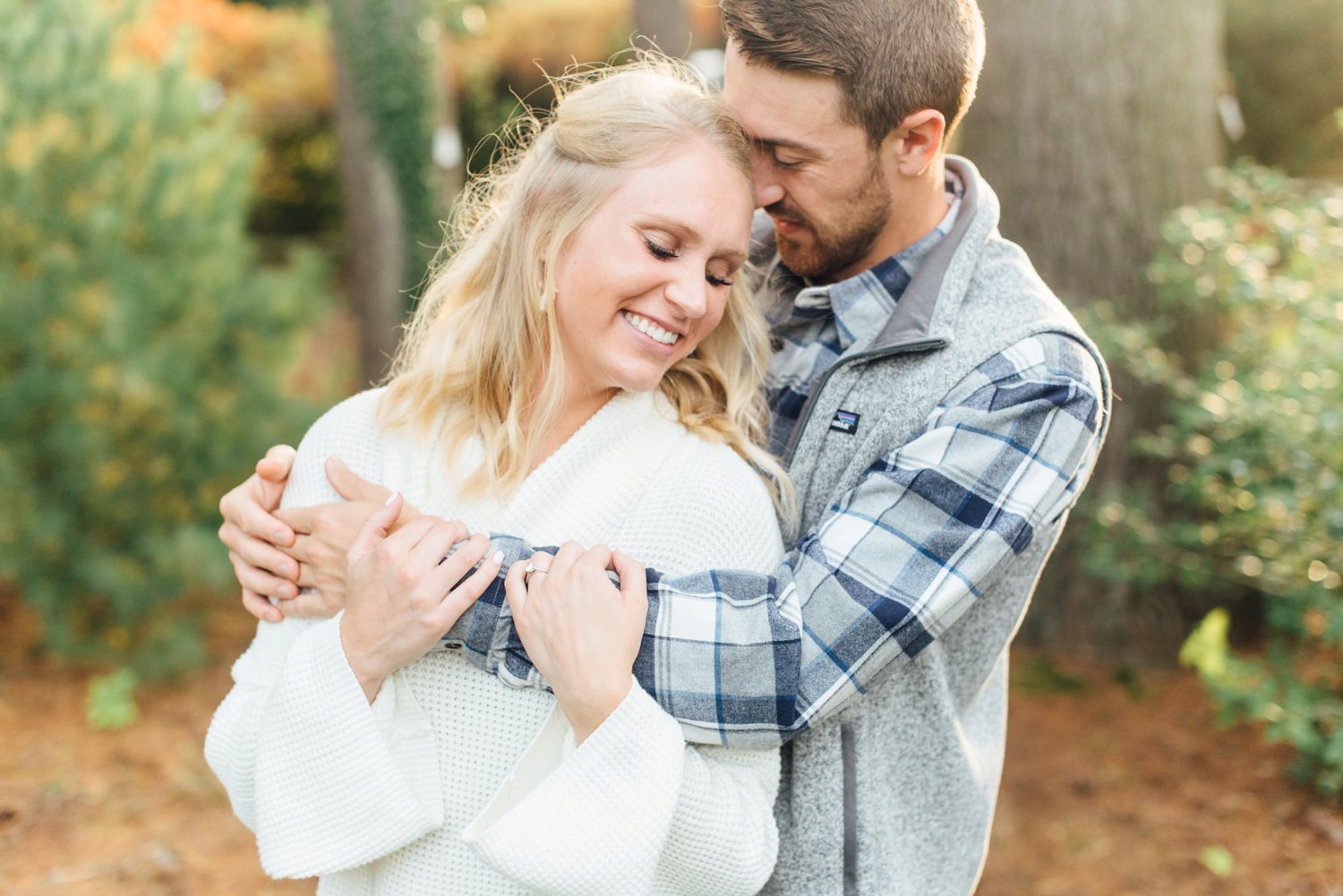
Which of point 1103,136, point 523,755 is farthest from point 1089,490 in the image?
point 523,755

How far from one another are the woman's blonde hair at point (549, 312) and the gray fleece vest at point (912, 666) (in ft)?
0.57

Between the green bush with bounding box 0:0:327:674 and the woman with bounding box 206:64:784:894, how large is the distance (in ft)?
8.66

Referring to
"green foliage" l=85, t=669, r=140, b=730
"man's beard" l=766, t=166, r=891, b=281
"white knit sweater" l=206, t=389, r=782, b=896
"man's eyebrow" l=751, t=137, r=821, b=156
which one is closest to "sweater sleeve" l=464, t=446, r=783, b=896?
"white knit sweater" l=206, t=389, r=782, b=896

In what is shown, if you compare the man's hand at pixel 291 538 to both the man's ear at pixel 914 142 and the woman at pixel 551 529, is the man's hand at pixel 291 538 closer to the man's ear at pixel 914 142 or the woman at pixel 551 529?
the woman at pixel 551 529

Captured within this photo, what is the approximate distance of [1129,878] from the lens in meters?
3.22

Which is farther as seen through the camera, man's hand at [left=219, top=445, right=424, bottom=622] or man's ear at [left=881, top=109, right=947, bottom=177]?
man's ear at [left=881, top=109, right=947, bottom=177]

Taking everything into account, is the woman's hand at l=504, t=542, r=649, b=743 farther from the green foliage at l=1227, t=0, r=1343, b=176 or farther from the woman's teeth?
the green foliage at l=1227, t=0, r=1343, b=176

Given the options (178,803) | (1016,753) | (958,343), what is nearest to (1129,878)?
(1016,753)

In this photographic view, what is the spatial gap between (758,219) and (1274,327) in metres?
2.14

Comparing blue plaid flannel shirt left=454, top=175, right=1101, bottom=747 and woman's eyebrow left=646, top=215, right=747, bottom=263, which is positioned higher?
woman's eyebrow left=646, top=215, right=747, bottom=263

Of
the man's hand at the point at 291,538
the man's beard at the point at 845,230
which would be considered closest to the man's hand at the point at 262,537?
the man's hand at the point at 291,538

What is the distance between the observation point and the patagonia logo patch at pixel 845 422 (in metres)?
1.76

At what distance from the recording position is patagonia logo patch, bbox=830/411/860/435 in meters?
1.76

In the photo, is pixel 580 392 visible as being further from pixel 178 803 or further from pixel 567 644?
pixel 178 803
